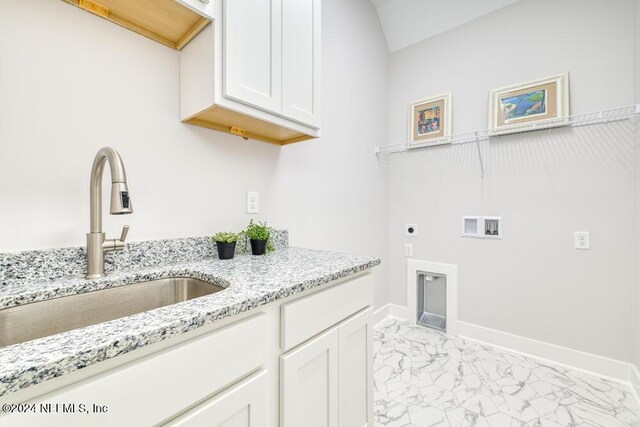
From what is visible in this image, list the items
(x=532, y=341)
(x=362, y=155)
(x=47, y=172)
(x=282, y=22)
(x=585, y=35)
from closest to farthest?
(x=47, y=172) < (x=282, y=22) < (x=585, y=35) < (x=532, y=341) < (x=362, y=155)

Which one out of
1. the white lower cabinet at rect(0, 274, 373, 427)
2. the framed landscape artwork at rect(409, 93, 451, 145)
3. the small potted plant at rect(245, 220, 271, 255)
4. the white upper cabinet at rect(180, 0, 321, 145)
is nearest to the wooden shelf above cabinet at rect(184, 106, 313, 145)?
the white upper cabinet at rect(180, 0, 321, 145)

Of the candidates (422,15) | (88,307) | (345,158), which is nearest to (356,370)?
(88,307)

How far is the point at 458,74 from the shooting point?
2.29m

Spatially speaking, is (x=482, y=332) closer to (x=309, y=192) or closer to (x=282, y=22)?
(x=309, y=192)

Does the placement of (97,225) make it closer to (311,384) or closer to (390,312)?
(311,384)

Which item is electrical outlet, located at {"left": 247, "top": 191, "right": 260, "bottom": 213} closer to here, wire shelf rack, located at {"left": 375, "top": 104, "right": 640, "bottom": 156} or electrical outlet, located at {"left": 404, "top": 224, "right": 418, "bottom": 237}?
wire shelf rack, located at {"left": 375, "top": 104, "right": 640, "bottom": 156}

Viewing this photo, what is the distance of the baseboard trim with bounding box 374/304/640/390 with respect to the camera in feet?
5.56

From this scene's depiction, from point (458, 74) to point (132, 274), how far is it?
8.45ft

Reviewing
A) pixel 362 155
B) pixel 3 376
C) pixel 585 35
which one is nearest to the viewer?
pixel 3 376

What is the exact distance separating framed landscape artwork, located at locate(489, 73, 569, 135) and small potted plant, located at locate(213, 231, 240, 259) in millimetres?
1975

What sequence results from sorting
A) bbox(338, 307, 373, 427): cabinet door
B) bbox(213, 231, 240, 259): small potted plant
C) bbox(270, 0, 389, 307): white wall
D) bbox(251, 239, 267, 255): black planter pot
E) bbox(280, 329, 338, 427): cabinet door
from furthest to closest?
1. bbox(270, 0, 389, 307): white wall
2. bbox(251, 239, 267, 255): black planter pot
3. bbox(213, 231, 240, 259): small potted plant
4. bbox(338, 307, 373, 427): cabinet door
5. bbox(280, 329, 338, 427): cabinet door

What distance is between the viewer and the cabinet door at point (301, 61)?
125 cm

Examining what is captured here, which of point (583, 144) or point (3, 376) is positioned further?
point (583, 144)

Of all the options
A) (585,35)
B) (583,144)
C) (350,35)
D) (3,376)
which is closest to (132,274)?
(3,376)
